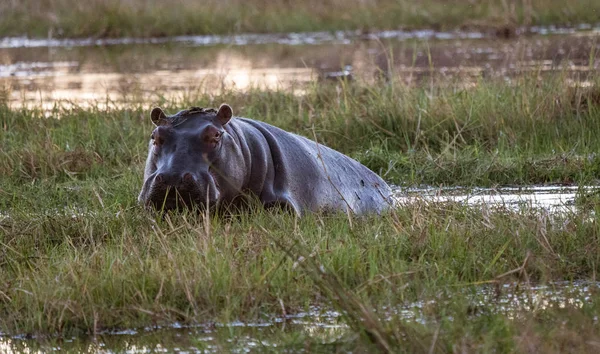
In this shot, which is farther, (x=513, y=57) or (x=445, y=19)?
(x=445, y=19)

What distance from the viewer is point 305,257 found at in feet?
12.0

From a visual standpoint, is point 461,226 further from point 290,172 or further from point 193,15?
point 193,15

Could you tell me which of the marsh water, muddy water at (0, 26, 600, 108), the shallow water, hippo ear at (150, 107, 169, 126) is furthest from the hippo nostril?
muddy water at (0, 26, 600, 108)

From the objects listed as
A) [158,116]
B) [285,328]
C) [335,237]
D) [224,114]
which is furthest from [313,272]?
[158,116]

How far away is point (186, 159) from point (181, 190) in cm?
15

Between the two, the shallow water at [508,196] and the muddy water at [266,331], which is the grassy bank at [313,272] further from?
the shallow water at [508,196]

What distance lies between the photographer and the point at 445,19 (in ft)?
62.8

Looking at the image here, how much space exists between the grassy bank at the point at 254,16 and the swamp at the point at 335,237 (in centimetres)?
604

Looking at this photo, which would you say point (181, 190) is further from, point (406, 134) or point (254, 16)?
point (254, 16)

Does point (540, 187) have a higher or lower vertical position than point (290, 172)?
lower

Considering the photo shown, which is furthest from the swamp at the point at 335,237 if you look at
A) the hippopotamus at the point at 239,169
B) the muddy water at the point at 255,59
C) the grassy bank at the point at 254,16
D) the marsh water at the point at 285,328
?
the grassy bank at the point at 254,16

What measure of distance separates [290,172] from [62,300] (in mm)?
1802

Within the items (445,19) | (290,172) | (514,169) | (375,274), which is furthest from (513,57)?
(375,274)

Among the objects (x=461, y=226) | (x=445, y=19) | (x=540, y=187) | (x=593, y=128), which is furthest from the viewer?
(x=445, y=19)
